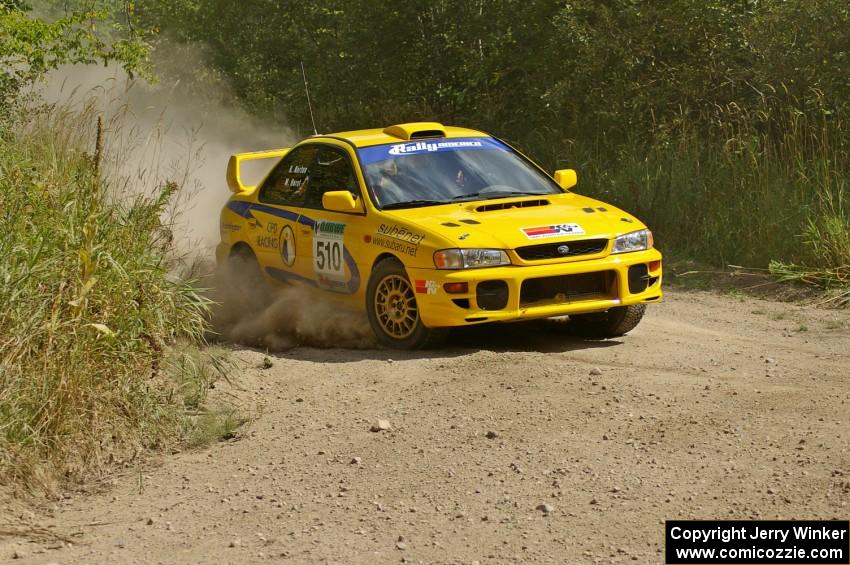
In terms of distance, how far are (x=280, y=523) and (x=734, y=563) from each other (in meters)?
1.97

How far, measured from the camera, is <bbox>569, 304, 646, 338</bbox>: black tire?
9.63 meters

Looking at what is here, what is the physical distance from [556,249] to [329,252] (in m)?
1.88

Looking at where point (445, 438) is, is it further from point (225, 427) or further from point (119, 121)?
point (119, 121)

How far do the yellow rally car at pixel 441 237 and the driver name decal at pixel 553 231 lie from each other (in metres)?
0.01

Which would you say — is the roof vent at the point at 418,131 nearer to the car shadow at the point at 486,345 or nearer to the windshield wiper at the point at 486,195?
the windshield wiper at the point at 486,195

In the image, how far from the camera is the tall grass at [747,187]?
12336mm

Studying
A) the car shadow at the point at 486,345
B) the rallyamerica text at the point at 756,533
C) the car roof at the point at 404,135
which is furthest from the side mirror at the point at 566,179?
the rallyamerica text at the point at 756,533

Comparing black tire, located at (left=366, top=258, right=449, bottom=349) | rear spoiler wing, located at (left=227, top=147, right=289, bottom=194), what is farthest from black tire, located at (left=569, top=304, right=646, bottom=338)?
rear spoiler wing, located at (left=227, top=147, right=289, bottom=194)

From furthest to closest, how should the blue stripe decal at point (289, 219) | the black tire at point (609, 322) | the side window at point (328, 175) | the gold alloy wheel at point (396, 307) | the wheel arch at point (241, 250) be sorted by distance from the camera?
the wheel arch at point (241, 250)
the side window at point (328, 175)
the blue stripe decal at point (289, 219)
the black tire at point (609, 322)
the gold alloy wheel at point (396, 307)

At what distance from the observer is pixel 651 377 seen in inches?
325

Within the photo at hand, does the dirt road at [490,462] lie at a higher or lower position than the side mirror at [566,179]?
lower

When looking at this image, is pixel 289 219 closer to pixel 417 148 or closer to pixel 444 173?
pixel 417 148

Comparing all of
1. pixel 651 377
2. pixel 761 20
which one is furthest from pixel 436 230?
pixel 761 20

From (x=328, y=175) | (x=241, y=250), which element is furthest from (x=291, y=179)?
(x=241, y=250)
